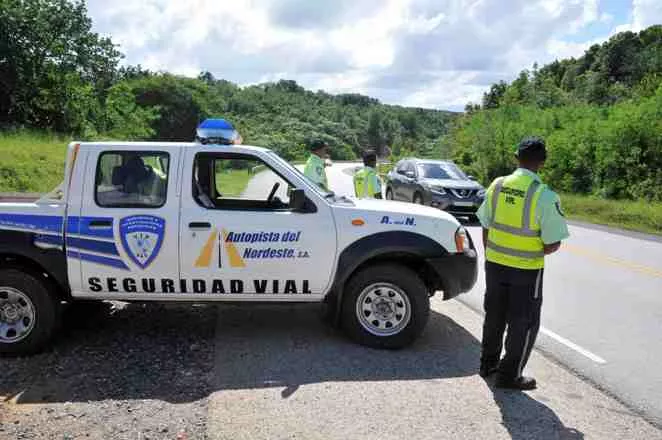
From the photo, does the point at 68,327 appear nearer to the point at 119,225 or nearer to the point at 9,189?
the point at 119,225

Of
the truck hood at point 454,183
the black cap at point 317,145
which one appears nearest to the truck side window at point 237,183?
the black cap at point 317,145

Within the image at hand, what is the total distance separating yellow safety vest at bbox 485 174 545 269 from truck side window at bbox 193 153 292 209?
1939mm

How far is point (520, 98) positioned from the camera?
4534 cm

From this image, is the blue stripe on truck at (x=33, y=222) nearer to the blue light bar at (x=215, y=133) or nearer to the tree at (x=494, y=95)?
the blue light bar at (x=215, y=133)

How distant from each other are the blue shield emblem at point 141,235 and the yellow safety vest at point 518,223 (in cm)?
284

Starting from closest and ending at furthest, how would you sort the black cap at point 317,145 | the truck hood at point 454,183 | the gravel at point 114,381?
1. the gravel at point 114,381
2. the black cap at point 317,145
3. the truck hood at point 454,183

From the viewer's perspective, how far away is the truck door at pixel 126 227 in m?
5.02

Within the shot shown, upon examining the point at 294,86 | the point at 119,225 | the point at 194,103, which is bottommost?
the point at 119,225

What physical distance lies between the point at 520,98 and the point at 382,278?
43819mm

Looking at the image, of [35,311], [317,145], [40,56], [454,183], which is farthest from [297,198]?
[40,56]

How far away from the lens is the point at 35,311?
16.4ft

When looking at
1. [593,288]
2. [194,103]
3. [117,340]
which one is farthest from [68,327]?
[194,103]

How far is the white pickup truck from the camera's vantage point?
5012 millimetres

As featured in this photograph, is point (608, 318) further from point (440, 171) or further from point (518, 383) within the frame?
point (440, 171)
